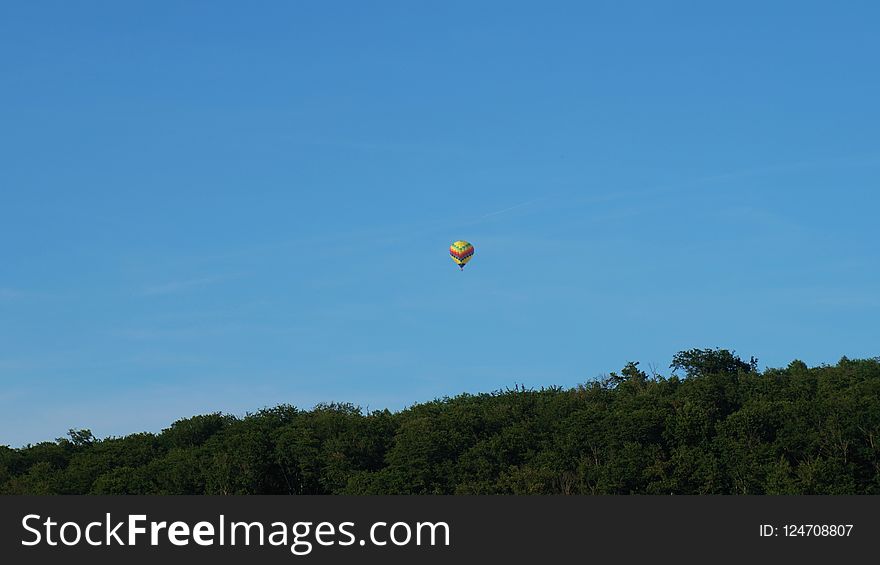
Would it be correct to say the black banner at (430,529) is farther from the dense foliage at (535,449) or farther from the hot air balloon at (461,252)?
the hot air balloon at (461,252)

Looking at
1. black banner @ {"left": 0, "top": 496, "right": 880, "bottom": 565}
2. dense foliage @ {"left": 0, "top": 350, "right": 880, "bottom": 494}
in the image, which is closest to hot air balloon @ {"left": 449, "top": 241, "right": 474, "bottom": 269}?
dense foliage @ {"left": 0, "top": 350, "right": 880, "bottom": 494}

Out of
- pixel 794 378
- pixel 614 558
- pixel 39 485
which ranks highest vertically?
pixel 794 378

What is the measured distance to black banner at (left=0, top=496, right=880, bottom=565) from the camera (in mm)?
63406

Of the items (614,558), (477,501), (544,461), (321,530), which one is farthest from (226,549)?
(544,461)

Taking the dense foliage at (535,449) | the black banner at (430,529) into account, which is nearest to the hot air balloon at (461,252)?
the dense foliage at (535,449)

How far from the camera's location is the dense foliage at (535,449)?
111438 millimetres

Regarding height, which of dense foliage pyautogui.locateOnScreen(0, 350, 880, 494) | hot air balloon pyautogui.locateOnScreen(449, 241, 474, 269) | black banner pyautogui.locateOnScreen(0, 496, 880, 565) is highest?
hot air balloon pyautogui.locateOnScreen(449, 241, 474, 269)

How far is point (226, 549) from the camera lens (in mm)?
63219

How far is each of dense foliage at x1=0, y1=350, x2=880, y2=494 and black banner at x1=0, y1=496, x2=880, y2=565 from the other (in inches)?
1429

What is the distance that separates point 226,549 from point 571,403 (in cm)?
7120

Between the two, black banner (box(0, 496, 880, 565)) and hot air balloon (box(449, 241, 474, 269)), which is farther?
hot air balloon (box(449, 241, 474, 269))

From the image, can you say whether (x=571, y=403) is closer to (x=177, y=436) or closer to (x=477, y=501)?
(x=177, y=436)

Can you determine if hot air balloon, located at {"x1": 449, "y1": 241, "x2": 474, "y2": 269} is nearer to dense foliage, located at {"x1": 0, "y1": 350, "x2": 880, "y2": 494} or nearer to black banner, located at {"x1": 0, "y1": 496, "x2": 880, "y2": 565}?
dense foliage, located at {"x1": 0, "y1": 350, "x2": 880, "y2": 494}

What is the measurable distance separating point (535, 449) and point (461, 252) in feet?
124
